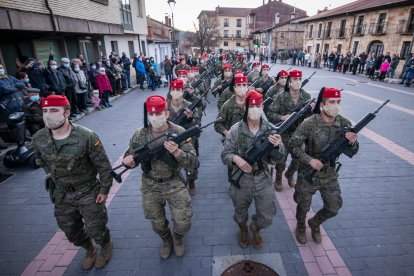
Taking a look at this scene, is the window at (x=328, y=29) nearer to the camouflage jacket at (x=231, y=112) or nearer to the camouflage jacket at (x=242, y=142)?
the camouflage jacket at (x=231, y=112)

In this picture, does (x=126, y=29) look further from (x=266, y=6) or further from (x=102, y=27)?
(x=266, y=6)

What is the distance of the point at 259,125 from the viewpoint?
10.9ft

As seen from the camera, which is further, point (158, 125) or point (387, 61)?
point (387, 61)

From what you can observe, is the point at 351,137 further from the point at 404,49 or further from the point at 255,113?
the point at 404,49

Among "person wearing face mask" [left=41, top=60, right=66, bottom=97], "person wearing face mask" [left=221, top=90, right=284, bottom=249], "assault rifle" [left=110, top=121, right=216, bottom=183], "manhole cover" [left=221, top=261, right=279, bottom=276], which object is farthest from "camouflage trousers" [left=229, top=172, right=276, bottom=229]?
"person wearing face mask" [left=41, top=60, right=66, bottom=97]

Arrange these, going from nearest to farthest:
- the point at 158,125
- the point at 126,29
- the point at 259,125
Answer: the point at 158,125 < the point at 259,125 < the point at 126,29

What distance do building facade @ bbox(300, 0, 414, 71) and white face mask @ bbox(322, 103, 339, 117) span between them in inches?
907

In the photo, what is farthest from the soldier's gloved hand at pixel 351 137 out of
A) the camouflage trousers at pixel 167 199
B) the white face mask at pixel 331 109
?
the camouflage trousers at pixel 167 199

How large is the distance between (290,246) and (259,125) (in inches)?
72.4

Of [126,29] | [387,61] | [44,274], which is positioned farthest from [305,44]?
[44,274]

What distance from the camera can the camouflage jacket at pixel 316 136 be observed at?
328cm

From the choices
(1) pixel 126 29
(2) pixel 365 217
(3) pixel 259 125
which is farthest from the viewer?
(1) pixel 126 29

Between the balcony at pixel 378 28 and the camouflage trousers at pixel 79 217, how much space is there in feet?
94.5

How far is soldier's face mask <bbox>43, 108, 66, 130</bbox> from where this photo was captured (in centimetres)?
272
